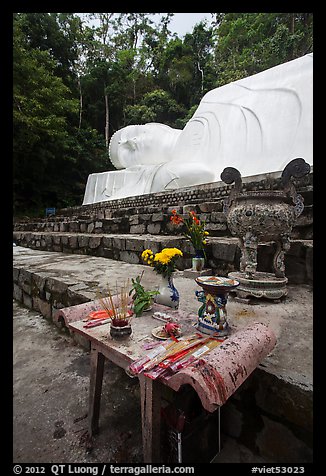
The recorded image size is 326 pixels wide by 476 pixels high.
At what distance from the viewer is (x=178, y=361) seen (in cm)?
69

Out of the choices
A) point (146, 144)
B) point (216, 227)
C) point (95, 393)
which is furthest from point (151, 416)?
point (146, 144)

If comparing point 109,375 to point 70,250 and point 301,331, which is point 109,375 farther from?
point 70,250

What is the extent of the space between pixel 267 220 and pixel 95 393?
1.24m

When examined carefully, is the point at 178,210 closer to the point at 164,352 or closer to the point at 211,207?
the point at 211,207

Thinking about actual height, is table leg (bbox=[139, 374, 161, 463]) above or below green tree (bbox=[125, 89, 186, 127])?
below

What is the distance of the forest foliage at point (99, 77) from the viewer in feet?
28.2

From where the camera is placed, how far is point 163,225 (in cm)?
336

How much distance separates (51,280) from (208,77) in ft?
46.9

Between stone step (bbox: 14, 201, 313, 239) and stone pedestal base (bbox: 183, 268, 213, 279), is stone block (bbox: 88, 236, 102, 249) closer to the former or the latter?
stone step (bbox: 14, 201, 313, 239)

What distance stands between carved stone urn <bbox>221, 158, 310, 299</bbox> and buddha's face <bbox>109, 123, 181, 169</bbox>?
583 cm

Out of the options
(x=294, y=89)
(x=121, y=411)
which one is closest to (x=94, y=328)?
(x=121, y=411)

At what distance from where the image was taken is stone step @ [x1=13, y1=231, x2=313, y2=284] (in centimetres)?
173

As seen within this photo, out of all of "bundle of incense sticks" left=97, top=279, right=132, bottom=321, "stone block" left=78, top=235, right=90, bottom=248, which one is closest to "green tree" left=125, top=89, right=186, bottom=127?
"stone block" left=78, top=235, right=90, bottom=248

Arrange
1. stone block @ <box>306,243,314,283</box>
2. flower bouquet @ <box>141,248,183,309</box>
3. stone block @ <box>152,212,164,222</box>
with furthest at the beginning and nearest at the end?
stone block @ <box>152,212,164,222</box>, stone block @ <box>306,243,314,283</box>, flower bouquet @ <box>141,248,183,309</box>
